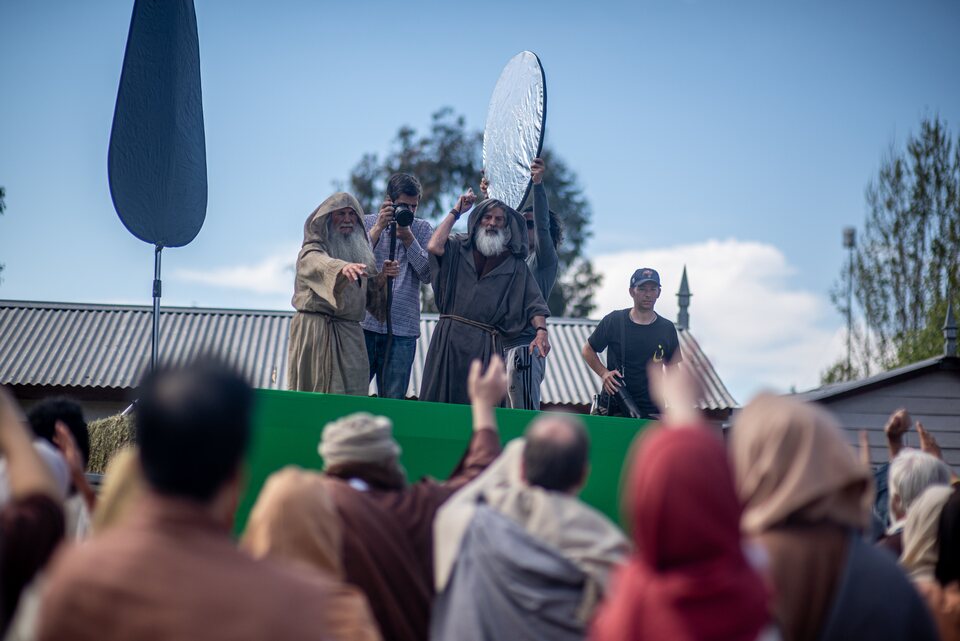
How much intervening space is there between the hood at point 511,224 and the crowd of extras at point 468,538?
116 inches

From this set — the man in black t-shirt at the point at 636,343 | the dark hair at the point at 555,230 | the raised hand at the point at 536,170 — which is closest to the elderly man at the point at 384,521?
the man in black t-shirt at the point at 636,343

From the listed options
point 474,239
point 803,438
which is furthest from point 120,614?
point 474,239

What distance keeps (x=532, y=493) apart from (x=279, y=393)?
8.12 feet

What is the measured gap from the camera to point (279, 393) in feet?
18.1

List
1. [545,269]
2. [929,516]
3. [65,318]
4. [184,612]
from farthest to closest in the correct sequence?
[65,318]
[545,269]
[929,516]
[184,612]

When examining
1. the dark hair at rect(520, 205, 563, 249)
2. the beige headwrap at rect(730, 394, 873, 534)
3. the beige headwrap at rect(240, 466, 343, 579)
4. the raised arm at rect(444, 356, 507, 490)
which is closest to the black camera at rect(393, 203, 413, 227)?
the dark hair at rect(520, 205, 563, 249)

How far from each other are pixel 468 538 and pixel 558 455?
38 cm

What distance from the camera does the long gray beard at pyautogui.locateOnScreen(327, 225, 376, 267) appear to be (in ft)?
22.2

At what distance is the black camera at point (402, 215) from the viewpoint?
6867 millimetres

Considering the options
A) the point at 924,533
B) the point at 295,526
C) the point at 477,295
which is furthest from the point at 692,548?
the point at 477,295

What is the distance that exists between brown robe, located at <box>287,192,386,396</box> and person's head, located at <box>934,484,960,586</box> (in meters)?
3.79

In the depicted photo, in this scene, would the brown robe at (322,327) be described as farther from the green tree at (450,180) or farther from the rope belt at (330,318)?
the green tree at (450,180)

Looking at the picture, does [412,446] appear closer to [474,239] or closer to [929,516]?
[474,239]

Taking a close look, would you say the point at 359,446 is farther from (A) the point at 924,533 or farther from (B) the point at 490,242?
(B) the point at 490,242
